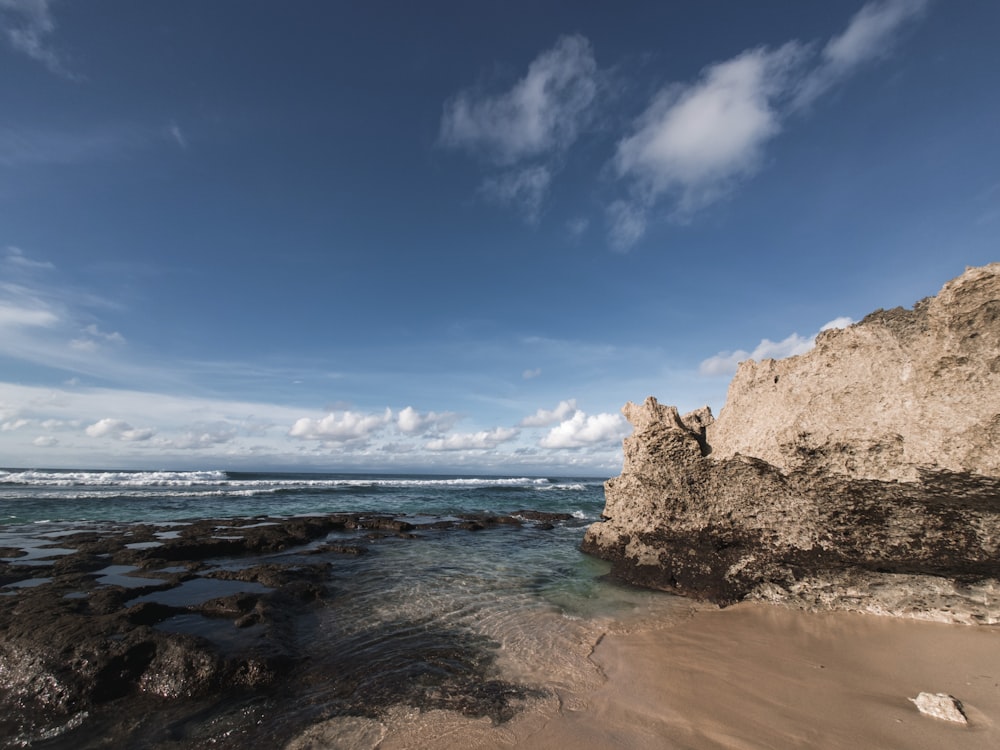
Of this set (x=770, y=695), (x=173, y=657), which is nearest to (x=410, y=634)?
(x=173, y=657)

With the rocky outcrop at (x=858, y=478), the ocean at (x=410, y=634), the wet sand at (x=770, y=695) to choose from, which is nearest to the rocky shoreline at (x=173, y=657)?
the ocean at (x=410, y=634)

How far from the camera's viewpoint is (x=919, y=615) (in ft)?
23.9

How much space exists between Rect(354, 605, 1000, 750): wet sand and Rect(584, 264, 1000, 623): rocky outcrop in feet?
2.98

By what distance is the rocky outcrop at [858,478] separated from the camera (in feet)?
22.1

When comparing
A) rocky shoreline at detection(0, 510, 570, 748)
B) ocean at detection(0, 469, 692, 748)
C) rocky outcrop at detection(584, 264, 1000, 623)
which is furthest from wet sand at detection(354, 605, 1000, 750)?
rocky outcrop at detection(584, 264, 1000, 623)

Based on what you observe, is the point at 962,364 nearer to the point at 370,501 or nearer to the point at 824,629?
the point at 824,629

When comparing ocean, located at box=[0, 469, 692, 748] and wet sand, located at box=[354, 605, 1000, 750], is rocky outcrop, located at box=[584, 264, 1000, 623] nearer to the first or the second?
wet sand, located at box=[354, 605, 1000, 750]

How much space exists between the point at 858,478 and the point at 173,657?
11.2 m

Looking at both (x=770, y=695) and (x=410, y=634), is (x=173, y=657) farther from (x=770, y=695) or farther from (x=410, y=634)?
(x=770, y=695)

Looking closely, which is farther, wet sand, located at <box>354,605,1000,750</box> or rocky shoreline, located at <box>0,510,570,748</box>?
rocky shoreline, located at <box>0,510,570,748</box>

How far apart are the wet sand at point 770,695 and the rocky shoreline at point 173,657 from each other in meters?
0.70

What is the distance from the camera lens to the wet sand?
14.5 ft

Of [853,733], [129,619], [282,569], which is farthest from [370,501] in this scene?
[853,733]

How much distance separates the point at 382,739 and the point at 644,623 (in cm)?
537
